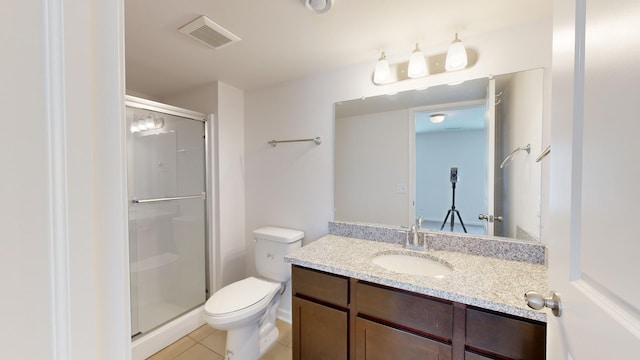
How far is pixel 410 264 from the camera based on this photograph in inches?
57.9

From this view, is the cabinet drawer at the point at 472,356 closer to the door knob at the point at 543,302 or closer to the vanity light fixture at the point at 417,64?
the door knob at the point at 543,302

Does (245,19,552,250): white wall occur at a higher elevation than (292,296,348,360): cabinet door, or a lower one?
higher

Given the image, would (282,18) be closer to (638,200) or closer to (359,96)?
(359,96)

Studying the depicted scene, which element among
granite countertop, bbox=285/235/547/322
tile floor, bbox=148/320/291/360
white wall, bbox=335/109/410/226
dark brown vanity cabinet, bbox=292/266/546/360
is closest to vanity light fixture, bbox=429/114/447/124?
white wall, bbox=335/109/410/226

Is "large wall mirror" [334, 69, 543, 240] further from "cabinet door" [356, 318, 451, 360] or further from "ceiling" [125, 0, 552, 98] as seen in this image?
Answer: "cabinet door" [356, 318, 451, 360]

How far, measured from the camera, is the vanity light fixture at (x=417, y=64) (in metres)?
1.53

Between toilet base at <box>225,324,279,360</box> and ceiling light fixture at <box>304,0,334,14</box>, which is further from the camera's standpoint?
toilet base at <box>225,324,279,360</box>

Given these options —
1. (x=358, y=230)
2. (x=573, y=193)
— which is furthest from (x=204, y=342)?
(x=573, y=193)

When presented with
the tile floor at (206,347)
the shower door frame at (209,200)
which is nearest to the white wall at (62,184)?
the tile floor at (206,347)

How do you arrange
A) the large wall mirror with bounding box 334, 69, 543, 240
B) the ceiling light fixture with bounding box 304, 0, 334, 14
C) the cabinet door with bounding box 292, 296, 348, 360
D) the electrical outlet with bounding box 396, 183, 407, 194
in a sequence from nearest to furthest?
the ceiling light fixture with bounding box 304, 0, 334, 14, the cabinet door with bounding box 292, 296, 348, 360, the large wall mirror with bounding box 334, 69, 543, 240, the electrical outlet with bounding box 396, 183, 407, 194

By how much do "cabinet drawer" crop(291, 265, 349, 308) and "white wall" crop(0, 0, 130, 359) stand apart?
103cm

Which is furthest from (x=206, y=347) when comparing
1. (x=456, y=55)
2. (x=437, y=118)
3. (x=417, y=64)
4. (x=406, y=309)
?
(x=456, y=55)

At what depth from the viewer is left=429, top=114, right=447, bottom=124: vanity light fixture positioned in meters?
1.61

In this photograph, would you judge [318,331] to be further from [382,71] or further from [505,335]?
[382,71]
